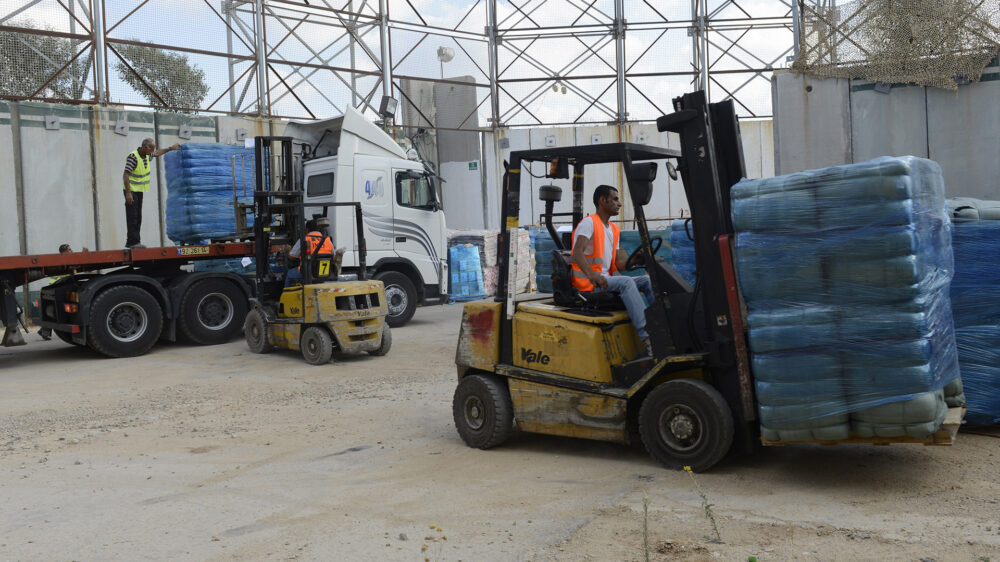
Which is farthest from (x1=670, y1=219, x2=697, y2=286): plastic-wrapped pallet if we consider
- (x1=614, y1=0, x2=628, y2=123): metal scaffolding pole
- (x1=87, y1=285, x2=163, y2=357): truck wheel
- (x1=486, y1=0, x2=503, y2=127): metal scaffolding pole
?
(x1=486, y1=0, x2=503, y2=127): metal scaffolding pole

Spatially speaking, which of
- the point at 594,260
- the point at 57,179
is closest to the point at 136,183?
the point at 57,179

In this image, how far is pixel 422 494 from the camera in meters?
5.57

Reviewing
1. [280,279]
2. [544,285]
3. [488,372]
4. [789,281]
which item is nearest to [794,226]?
[789,281]

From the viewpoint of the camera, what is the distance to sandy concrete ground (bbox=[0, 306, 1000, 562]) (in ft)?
14.6

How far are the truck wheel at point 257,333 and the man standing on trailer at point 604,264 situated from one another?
7.21 metres

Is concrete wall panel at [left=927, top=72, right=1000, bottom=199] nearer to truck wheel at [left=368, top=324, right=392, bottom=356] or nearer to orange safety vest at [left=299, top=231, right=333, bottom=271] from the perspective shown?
truck wheel at [left=368, top=324, right=392, bottom=356]

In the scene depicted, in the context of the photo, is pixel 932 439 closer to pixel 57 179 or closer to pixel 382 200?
pixel 382 200

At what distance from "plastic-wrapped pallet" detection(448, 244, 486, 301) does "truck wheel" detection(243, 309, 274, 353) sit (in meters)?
5.70

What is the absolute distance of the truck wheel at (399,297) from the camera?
15555mm

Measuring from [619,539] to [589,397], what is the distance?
5.88 feet

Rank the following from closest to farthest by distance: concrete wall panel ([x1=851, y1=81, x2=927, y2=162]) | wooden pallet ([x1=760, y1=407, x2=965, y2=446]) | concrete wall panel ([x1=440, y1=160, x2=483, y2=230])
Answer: wooden pallet ([x1=760, y1=407, x2=965, y2=446])
concrete wall panel ([x1=851, y1=81, x2=927, y2=162])
concrete wall panel ([x1=440, y1=160, x2=483, y2=230])

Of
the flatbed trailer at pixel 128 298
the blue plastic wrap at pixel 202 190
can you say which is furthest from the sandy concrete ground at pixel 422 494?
the blue plastic wrap at pixel 202 190

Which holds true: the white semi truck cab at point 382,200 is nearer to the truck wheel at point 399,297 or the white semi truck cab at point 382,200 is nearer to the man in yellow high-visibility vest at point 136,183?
the truck wheel at point 399,297

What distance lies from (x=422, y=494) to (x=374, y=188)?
1009cm
